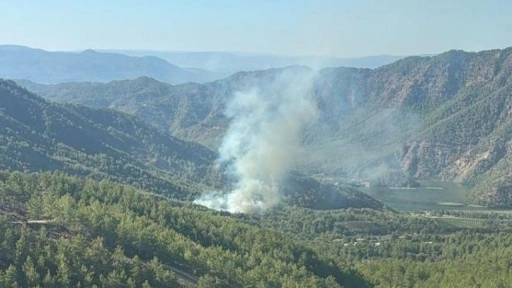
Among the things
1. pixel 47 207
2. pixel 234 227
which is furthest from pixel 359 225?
pixel 47 207

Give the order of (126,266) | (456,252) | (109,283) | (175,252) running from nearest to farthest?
1. (109,283)
2. (126,266)
3. (175,252)
4. (456,252)

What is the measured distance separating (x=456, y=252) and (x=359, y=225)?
132 ft

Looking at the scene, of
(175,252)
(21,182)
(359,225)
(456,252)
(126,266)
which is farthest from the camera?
(359,225)

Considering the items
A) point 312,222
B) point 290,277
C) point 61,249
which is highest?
point 61,249

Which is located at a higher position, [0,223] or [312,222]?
[0,223]

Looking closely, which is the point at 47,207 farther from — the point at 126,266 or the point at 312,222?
the point at 312,222

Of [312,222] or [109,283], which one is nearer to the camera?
[109,283]

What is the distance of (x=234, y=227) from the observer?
126625 millimetres

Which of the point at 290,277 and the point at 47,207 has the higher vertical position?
the point at 47,207

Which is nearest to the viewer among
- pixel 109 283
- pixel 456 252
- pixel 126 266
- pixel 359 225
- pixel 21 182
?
pixel 109 283

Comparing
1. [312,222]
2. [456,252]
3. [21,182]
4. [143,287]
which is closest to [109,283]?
[143,287]

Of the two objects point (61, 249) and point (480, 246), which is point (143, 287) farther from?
point (480, 246)

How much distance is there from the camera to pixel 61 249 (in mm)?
82188

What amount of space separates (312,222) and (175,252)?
331ft
